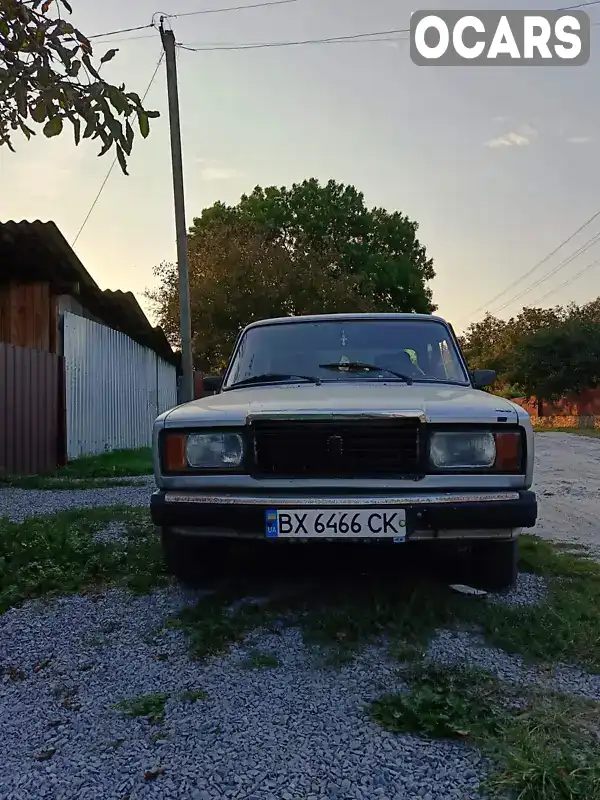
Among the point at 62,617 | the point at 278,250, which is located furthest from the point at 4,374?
the point at 278,250

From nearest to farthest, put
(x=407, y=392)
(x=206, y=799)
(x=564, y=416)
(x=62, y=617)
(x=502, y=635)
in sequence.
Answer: (x=206, y=799), (x=502, y=635), (x=62, y=617), (x=407, y=392), (x=564, y=416)

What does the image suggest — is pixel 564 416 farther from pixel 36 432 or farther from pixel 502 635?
pixel 502 635

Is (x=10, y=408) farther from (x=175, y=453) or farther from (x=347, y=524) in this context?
(x=347, y=524)

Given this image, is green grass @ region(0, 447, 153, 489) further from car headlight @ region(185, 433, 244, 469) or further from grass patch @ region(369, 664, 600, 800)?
grass patch @ region(369, 664, 600, 800)

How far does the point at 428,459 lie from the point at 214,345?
24.0 meters

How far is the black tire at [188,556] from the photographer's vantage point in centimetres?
→ 379

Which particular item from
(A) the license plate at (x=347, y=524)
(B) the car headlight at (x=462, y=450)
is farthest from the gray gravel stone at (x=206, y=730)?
(B) the car headlight at (x=462, y=450)

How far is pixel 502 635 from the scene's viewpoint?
3178mm

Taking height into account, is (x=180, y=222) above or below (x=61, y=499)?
above

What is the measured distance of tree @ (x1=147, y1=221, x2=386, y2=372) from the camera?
2642 centimetres

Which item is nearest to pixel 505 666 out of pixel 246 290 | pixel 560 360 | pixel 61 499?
pixel 61 499

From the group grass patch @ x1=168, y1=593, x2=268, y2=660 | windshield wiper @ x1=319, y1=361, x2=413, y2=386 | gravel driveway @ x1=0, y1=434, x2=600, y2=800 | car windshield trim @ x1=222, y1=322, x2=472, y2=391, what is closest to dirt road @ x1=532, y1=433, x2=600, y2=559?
car windshield trim @ x1=222, y1=322, x2=472, y2=391

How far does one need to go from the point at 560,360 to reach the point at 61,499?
30.9 meters

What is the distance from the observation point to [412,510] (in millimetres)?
3227
